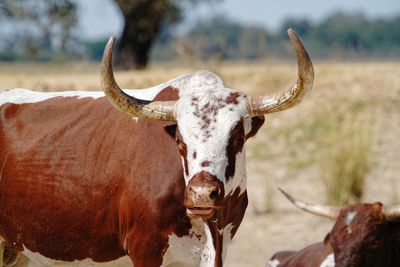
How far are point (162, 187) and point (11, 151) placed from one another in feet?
4.89

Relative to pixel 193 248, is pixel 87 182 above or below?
above

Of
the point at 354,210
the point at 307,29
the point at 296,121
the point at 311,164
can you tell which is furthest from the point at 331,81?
the point at 307,29

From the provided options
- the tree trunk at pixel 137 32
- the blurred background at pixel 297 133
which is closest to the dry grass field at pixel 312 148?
the blurred background at pixel 297 133

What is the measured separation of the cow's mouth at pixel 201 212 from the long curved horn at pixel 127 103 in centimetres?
71

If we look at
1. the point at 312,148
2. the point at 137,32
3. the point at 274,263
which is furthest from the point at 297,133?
the point at 137,32

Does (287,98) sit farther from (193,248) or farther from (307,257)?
(307,257)

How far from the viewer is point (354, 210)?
25.5 ft

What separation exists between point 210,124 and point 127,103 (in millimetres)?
596

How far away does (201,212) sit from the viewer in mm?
5547

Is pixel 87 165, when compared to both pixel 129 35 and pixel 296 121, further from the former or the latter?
pixel 129 35

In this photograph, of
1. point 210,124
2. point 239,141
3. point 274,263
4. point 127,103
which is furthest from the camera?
point 274,263

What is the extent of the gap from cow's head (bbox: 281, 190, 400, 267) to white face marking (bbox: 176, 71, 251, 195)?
1823mm

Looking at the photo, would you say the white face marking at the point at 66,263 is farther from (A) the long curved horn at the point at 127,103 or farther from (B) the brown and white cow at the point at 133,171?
(A) the long curved horn at the point at 127,103

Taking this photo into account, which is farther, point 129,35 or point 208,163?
point 129,35
